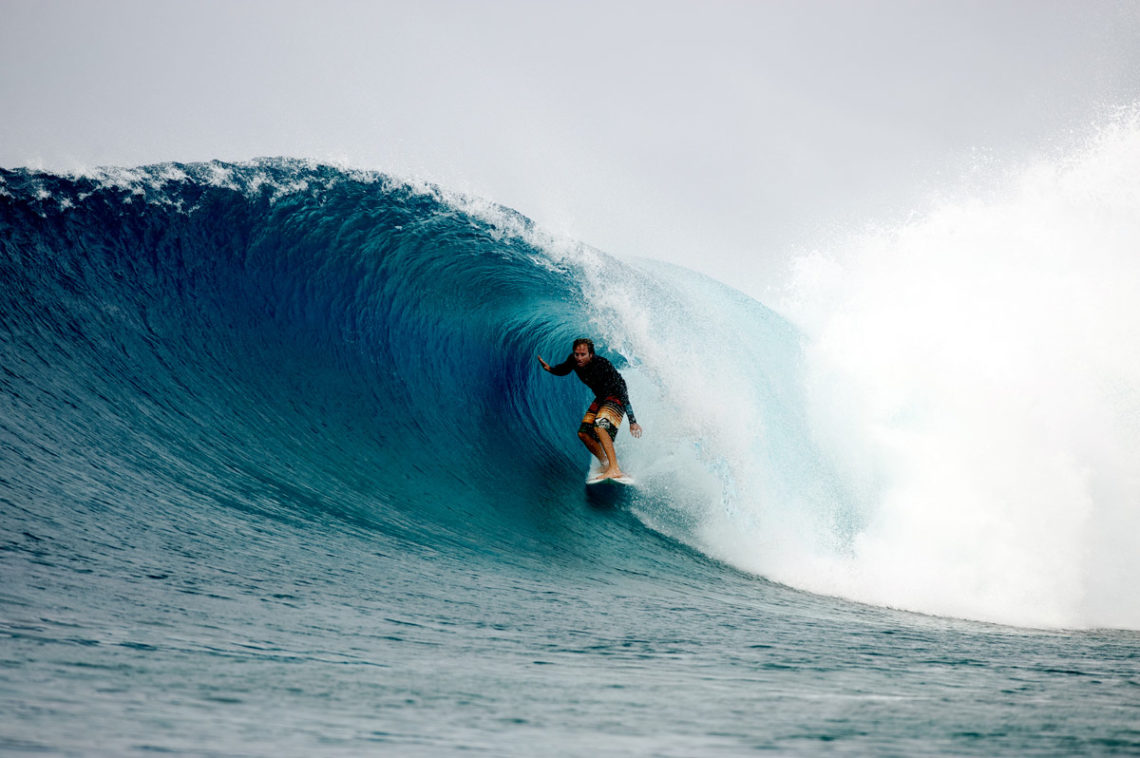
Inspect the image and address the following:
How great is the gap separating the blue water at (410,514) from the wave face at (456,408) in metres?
0.04

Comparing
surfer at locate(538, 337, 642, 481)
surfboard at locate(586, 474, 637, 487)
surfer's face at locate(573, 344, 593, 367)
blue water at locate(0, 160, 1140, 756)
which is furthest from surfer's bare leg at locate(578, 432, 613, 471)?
surfer's face at locate(573, 344, 593, 367)

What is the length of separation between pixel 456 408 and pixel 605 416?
5.73 ft

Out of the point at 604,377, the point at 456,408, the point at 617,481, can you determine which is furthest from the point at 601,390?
the point at 456,408

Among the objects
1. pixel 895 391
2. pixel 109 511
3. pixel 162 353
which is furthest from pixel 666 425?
pixel 109 511

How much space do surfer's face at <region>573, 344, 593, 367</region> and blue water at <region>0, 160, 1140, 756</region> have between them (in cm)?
118

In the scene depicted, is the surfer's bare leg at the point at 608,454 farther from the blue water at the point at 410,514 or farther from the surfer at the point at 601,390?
the blue water at the point at 410,514

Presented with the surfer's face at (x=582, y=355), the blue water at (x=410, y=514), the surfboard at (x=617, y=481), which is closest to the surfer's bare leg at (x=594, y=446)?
the surfboard at (x=617, y=481)

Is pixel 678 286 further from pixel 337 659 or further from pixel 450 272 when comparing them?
pixel 337 659

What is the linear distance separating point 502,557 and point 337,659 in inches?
99.4

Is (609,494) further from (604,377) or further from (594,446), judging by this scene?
(604,377)

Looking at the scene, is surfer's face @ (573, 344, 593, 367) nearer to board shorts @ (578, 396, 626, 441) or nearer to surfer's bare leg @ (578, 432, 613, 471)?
board shorts @ (578, 396, 626, 441)

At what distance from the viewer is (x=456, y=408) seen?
755 centimetres

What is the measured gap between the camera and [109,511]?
362 cm

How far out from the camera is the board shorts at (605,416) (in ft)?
21.4
